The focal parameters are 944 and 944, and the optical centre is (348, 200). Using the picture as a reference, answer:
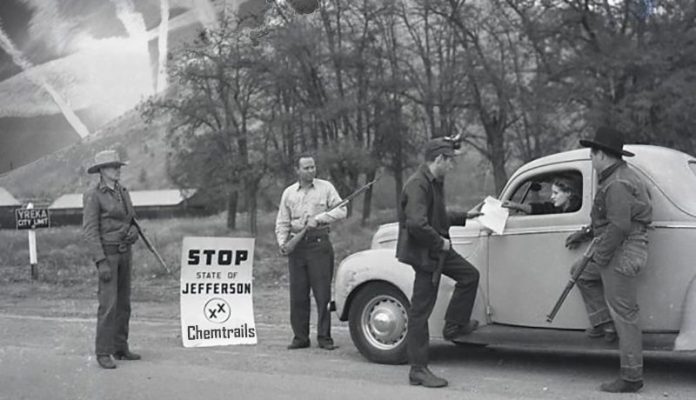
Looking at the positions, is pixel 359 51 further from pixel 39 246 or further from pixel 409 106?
pixel 39 246

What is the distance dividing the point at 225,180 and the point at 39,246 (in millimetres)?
10738

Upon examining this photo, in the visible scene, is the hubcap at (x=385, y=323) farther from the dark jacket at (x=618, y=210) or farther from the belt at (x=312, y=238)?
the dark jacket at (x=618, y=210)

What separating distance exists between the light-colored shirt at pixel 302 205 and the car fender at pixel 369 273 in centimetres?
93

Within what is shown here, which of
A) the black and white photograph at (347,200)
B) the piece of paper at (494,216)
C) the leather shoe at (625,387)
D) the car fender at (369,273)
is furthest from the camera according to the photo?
the car fender at (369,273)

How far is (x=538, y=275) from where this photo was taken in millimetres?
7922

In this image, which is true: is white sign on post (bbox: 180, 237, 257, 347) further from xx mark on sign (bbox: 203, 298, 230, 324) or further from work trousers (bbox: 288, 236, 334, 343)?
work trousers (bbox: 288, 236, 334, 343)

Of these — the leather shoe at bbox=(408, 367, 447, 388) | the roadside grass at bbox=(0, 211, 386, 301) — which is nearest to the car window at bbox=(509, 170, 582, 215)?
the leather shoe at bbox=(408, 367, 447, 388)

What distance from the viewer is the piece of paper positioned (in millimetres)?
8258

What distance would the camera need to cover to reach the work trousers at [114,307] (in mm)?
9016

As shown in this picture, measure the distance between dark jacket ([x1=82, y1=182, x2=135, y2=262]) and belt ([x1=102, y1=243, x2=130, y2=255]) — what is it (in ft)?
0.07

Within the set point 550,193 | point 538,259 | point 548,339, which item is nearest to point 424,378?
point 548,339

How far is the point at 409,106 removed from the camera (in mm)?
41219

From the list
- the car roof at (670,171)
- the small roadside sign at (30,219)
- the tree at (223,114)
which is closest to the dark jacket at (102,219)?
the car roof at (670,171)

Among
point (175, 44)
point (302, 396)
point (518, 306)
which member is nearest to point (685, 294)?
point (518, 306)
